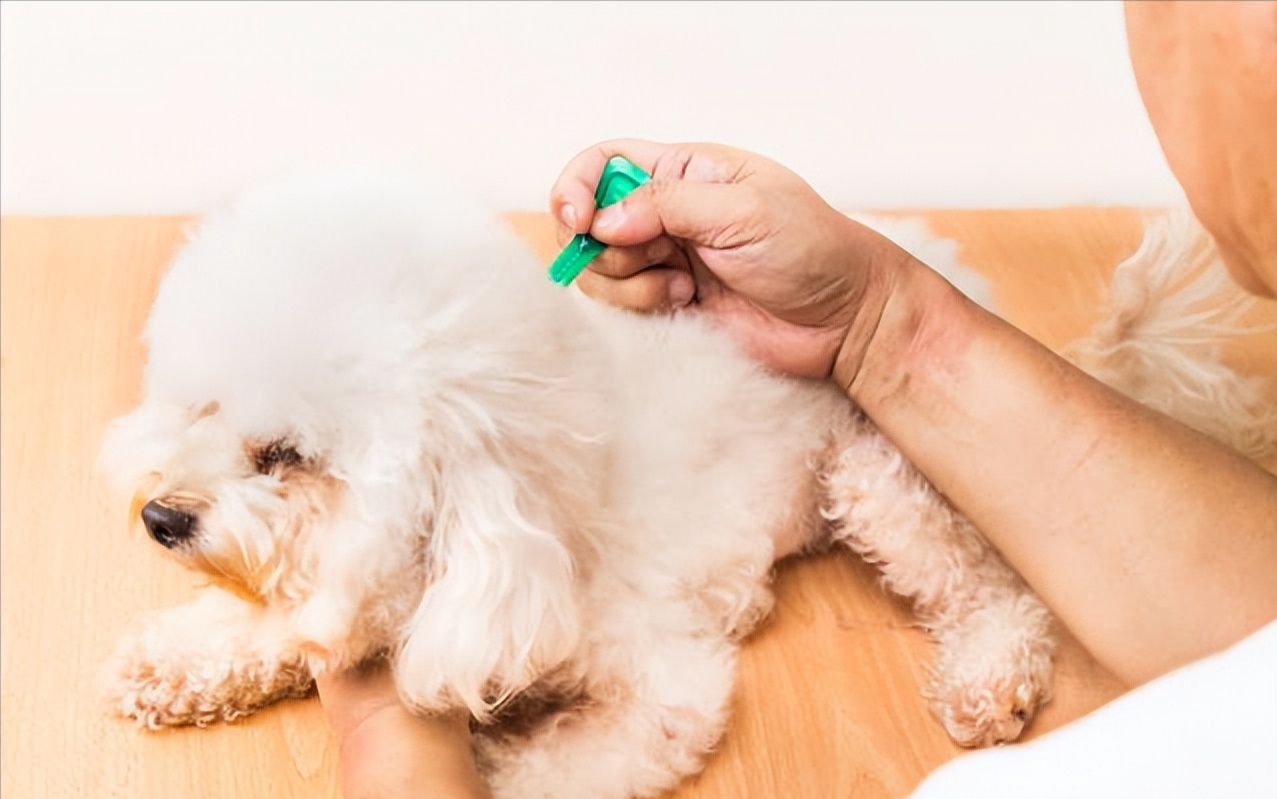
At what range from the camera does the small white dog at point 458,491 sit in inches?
30.5

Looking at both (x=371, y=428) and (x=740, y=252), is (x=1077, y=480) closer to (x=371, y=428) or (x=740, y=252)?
(x=740, y=252)

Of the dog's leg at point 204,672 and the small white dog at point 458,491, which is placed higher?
the small white dog at point 458,491

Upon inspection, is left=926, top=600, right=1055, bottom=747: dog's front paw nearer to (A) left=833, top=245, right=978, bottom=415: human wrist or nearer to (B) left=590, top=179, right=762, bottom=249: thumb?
(A) left=833, top=245, right=978, bottom=415: human wrist

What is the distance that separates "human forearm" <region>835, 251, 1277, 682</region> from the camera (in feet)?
2.89

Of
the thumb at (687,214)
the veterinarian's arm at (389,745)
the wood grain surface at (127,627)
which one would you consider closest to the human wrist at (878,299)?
the thumb at (687,214)

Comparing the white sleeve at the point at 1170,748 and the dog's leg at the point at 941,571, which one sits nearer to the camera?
the white sleeve at the point at 1170,748

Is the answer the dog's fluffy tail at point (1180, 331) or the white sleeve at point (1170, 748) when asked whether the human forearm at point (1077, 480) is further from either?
the white sleeve at point (1170, 748)

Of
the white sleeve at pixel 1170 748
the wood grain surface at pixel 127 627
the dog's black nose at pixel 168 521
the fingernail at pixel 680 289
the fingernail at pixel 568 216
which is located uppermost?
the white sleeve at pixel 1170 748

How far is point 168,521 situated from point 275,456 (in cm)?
7

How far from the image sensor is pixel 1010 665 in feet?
3.20

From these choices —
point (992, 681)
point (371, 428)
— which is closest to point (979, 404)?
point (992, 681)

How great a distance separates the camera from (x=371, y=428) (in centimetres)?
78

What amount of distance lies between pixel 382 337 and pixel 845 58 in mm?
871

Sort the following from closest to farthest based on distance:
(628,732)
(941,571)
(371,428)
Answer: (371,428)
(628,732)
(941,571)
